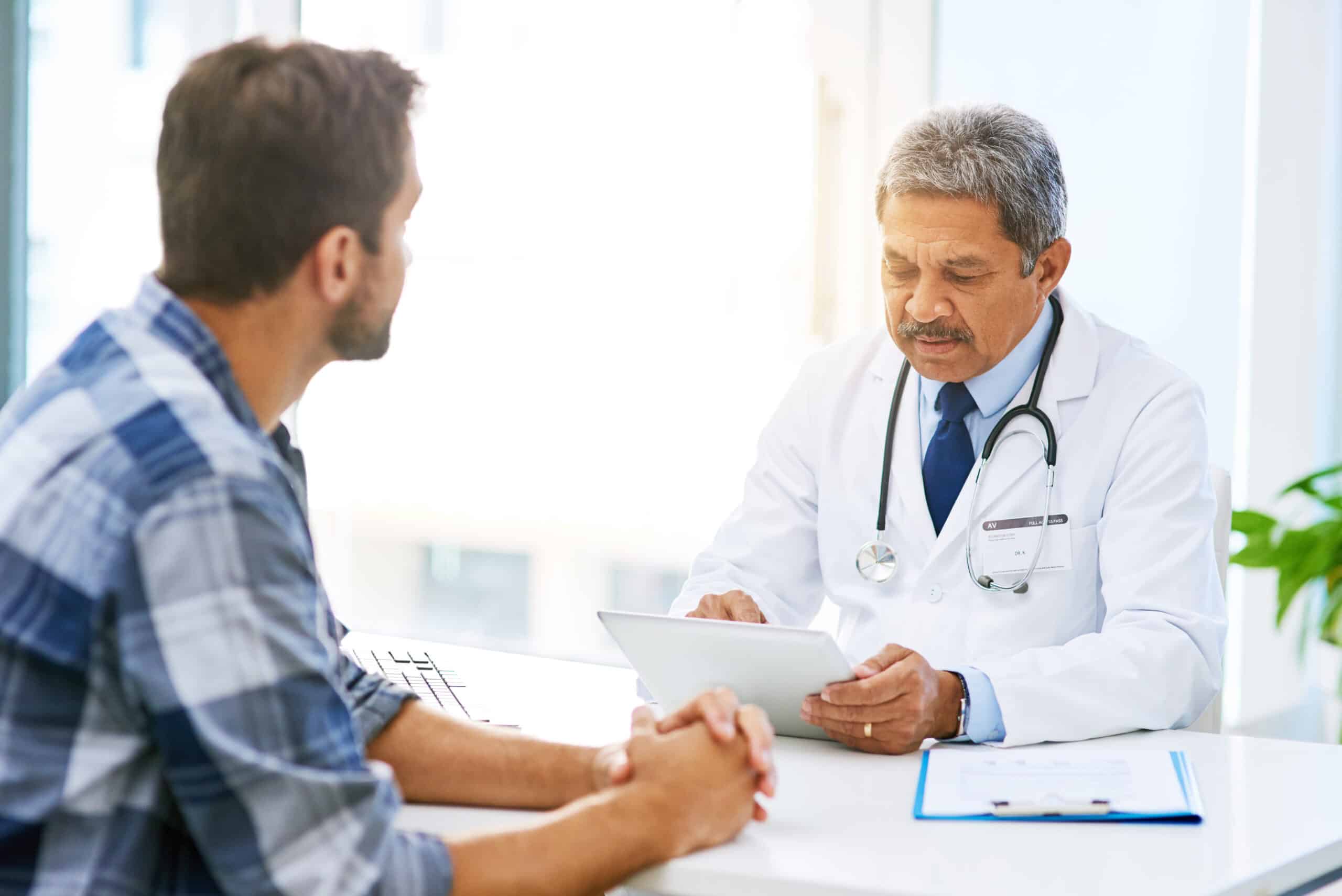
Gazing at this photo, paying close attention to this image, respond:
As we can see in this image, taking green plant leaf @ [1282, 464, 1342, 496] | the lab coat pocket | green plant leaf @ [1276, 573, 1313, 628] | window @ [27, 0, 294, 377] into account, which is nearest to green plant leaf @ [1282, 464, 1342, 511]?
green plant leaf @ [1282, 464, 1342, 496]

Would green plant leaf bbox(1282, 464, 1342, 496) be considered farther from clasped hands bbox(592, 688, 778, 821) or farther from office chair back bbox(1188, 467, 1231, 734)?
clasped hands bbox(592, 688, 778, 821)

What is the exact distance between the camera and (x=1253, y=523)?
2109mm

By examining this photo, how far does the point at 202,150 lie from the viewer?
39.4 inches

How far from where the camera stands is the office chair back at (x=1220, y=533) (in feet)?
5.82

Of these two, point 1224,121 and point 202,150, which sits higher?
point 1224,121

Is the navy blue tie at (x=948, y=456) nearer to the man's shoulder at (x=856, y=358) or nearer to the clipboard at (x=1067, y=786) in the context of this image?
the man's shoulder at (x=856, y=358)

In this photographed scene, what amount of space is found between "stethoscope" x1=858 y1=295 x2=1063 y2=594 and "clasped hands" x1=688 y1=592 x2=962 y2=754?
35 cm

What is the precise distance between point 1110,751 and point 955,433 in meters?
0.60

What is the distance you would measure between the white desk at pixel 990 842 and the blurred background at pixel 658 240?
2.93 feet

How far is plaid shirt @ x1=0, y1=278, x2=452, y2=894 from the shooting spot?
85cm

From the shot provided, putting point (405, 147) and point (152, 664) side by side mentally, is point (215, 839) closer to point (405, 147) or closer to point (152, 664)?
point (152, 664)

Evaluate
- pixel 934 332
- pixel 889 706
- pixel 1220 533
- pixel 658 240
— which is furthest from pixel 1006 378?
pixel 658 240

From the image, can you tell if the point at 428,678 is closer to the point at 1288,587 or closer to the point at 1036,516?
the point at 1036,516

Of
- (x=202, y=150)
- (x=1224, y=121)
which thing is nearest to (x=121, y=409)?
(x=202, y=150)
